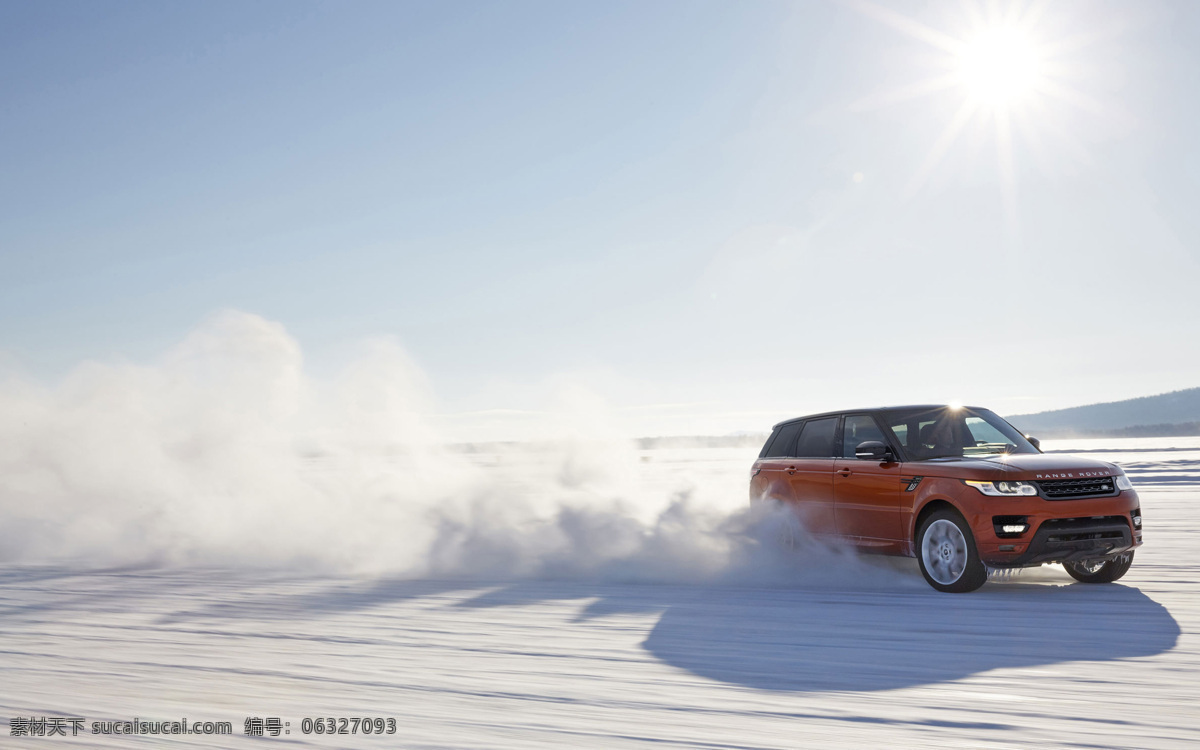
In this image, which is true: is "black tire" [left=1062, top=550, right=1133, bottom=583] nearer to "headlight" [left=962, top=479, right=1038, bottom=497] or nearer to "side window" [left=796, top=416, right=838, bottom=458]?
"headlight" [left=962, top=479, right=1038, bottom=497]

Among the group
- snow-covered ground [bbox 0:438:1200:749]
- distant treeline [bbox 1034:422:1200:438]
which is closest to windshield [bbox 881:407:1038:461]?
snow-covered ground [bbox 0:438:1200:749]

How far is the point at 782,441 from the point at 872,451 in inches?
80.6

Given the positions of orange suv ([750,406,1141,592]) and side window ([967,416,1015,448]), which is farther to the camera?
side window ([967,416,1015,448])

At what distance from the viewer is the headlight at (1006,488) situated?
8.02 m

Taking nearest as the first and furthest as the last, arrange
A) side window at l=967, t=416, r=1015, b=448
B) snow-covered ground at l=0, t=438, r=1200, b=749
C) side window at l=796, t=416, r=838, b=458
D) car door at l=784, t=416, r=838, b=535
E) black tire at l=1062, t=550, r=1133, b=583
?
1. snow-covered ground at l=0, t=438, r=1200, b=749
2. black tire at l=1062, t=550, r=1133, b=583
3. side window at l=967, t=416, r=1015, b=448
4. car door at l=784, t=416, r=838, b=535
5. side window at l=796, t=416, r=838, b=458

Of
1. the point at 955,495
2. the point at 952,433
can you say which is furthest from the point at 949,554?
the point at 952,433

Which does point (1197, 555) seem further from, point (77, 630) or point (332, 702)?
point (77, 630)

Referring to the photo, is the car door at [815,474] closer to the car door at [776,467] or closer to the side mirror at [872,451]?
the car door at [776,467]

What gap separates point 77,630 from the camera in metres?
7.50

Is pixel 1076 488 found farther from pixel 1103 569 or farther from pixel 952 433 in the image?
pixel 952 433

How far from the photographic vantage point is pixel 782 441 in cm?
1090

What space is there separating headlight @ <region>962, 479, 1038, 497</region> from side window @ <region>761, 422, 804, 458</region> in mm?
2820

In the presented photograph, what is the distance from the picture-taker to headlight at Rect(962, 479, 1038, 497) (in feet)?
26.3

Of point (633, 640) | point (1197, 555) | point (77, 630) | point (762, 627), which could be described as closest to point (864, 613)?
point (762, 627)
